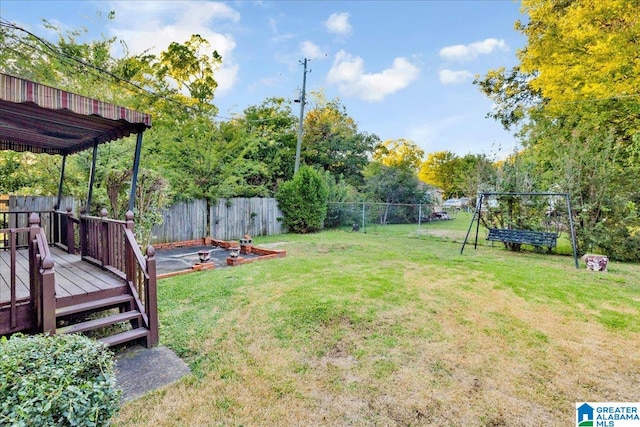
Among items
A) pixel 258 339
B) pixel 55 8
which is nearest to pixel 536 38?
pixel 258 339

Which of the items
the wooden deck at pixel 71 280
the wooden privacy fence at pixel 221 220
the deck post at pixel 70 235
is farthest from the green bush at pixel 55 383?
the wooden privacy fence at pixel 221 220

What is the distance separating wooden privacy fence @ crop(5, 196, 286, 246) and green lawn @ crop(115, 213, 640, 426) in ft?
13.6

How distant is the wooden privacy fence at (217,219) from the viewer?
905cm

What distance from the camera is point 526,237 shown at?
789cm

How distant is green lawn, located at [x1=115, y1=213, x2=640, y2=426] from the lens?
2.18 metres

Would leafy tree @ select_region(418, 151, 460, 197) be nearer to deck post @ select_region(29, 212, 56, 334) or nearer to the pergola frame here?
the pergola frame

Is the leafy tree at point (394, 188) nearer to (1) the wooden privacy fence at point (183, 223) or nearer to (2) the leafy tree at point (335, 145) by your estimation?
(2) the leafy tree at point (335, 145)

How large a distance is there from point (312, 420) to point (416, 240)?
9.21 metres

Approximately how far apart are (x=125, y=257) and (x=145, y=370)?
135 cm

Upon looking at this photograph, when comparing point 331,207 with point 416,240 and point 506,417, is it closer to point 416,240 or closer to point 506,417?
point 416,240

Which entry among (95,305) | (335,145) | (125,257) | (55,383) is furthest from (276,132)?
(55,383)

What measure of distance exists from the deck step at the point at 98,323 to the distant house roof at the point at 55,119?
191 centimetres

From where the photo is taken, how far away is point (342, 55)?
14711 millimetres

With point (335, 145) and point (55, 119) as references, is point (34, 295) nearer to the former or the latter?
point (55, 119)
